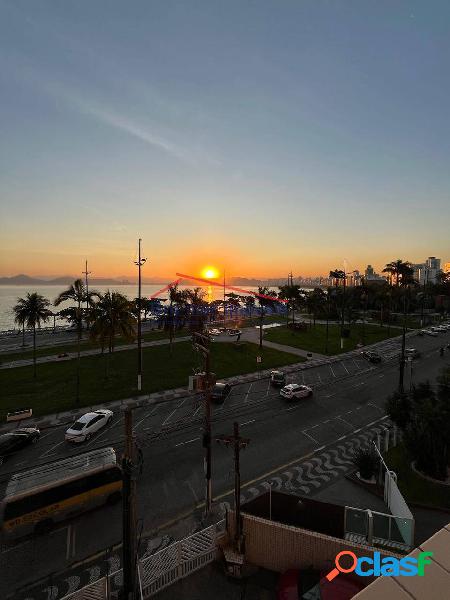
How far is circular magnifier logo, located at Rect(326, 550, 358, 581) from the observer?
12.8m

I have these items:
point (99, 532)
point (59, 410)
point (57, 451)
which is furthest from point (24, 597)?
point (59, 410)

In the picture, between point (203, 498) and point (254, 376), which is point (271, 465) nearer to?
point (203, 498)

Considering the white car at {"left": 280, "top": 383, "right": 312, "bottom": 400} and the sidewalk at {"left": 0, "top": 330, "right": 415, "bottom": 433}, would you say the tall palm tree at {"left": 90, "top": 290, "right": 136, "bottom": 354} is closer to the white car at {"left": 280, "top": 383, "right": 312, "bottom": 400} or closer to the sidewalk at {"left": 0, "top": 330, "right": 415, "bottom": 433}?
the sidewalk at {"left": 0, "top": 330, "right": 415, "bottom": 433}

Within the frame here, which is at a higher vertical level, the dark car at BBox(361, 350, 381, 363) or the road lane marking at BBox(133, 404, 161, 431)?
the dark car at BBox(361, 350, 381, 363)

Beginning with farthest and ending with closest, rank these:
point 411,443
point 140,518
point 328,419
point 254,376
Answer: point 254,376, point 328,419, point 411,443, point 140,518

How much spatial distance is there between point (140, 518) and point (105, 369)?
2911 cm

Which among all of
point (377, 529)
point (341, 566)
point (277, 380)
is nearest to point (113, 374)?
point (277, 380)

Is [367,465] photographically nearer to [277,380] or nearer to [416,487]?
[416,487]

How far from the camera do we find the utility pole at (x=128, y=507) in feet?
35.5

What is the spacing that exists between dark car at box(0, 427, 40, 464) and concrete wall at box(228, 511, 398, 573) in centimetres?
1732

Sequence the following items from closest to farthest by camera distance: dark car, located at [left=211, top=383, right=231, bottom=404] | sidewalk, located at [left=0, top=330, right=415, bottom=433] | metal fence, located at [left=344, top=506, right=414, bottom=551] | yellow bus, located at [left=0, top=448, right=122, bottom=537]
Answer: metal fence, located at [left=344, top=506, right=414, bottom=551], yellow bus, located at [left=0, top=448, right=122, bottom=537], sidewalk, located at [left=0, top=330, right=415, bottom=433], dark car, located at [left=211, top=383, right=231, bottom=404]

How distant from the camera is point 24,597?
13.2 m

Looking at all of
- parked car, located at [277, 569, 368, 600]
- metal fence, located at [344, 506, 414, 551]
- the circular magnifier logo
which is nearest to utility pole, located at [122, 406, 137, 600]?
parked car, located at [277, 569, 368, 600]

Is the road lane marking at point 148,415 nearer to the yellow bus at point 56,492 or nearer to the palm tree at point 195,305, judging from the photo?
the yellow bus at point 56,492
